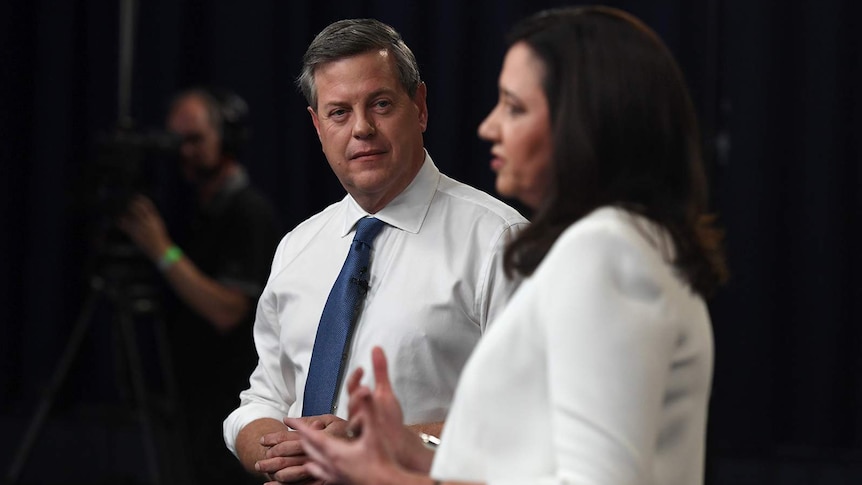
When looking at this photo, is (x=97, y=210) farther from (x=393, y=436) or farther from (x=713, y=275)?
(x=713, y=275)

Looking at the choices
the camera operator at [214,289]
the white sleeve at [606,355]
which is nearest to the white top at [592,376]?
the white sleeve at [606,355]

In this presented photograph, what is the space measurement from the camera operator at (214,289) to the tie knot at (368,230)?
1.42 meters

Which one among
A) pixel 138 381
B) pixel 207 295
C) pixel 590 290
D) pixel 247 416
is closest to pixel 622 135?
pixel 590 290

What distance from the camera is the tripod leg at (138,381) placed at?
3281 mm

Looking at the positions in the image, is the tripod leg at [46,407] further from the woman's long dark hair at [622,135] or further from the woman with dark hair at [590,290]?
the woman's long dark hair at [622,135]

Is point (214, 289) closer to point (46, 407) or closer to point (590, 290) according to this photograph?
point (46, 407)

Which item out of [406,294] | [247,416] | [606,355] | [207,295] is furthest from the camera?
[207,295]

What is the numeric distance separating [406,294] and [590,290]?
70 centimetres

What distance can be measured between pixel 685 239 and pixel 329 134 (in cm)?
79

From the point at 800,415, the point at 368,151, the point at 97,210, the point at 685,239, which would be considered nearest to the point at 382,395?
the point at 685,239

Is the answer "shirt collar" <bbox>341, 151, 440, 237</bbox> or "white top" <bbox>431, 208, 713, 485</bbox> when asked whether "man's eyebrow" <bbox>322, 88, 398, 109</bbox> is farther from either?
"white top" <bbox>431, 208, 713, 485</bbox>

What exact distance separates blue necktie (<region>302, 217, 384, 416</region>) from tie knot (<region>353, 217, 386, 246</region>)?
1 centimetres

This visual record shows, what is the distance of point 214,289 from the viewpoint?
3.12 metres

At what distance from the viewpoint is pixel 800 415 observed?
3.78 metres
